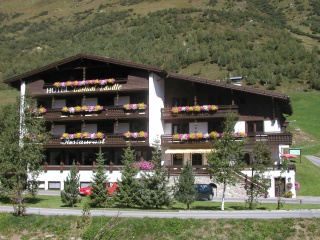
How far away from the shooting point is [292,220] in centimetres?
2417

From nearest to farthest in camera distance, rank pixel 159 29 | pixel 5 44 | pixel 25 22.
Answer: pixel 159 29 → pixel 5 44 → pixel 25 22

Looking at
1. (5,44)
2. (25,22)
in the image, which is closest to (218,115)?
(5,44)

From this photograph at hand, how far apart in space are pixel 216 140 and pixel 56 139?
2091 centimetres

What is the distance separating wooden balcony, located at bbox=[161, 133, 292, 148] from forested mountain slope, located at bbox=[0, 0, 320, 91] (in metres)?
42.2

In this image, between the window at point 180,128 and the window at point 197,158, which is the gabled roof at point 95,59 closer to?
the window at point 180,128

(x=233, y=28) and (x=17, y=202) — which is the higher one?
(x=233, y=28)

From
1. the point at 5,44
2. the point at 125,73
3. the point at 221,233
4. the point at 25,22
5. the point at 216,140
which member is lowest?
the point at 221,233

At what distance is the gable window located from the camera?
45.4m

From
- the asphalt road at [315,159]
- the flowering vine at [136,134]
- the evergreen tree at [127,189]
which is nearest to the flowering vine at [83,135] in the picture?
the flowering vine at [136,134]

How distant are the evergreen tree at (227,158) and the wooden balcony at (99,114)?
15.2 metres

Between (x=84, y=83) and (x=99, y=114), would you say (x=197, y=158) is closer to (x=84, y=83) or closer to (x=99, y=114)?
(x=99, y=114)

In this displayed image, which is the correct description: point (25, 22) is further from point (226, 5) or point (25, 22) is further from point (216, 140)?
point (216, 140)

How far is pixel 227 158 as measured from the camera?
31391 millimetres

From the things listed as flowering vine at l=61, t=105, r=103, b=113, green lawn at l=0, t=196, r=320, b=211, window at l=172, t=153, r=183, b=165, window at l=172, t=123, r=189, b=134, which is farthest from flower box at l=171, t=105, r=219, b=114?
green lawn at l=0, t=196, r=320, b=211
